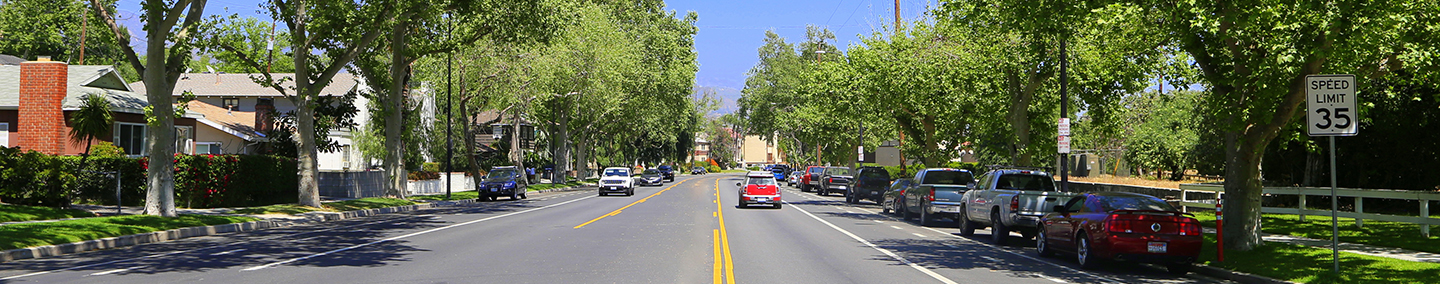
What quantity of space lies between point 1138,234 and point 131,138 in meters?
32.3

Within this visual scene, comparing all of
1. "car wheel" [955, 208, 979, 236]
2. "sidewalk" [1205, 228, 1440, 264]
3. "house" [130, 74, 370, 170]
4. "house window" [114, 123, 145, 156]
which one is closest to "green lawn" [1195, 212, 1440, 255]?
"sidewalk" [1205, 228, 1440, 264]

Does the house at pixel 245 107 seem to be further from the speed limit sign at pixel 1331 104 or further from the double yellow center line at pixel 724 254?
the speed limit sign at pixel 1331 104

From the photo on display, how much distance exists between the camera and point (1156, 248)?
13156 millimetres

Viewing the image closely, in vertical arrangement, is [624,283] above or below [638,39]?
below

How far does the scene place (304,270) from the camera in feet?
40.8

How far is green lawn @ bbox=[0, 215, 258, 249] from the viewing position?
15.8 metres

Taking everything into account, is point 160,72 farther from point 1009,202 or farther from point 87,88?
point 1009,202

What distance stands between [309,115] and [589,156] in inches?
2361

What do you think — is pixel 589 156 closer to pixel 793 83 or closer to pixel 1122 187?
pixel 793 83

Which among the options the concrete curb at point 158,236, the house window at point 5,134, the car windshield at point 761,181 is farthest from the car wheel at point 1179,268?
the house window at point 5,134

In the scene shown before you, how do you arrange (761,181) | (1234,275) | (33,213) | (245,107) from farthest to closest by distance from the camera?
1. (245,107)
2. (761,181)
3. (33,213)
4. (1234,275)

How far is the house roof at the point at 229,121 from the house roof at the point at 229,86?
256cm

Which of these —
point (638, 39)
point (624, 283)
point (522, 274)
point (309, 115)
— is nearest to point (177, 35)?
point (309, 115)

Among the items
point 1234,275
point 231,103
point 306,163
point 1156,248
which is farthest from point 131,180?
point 231,103
